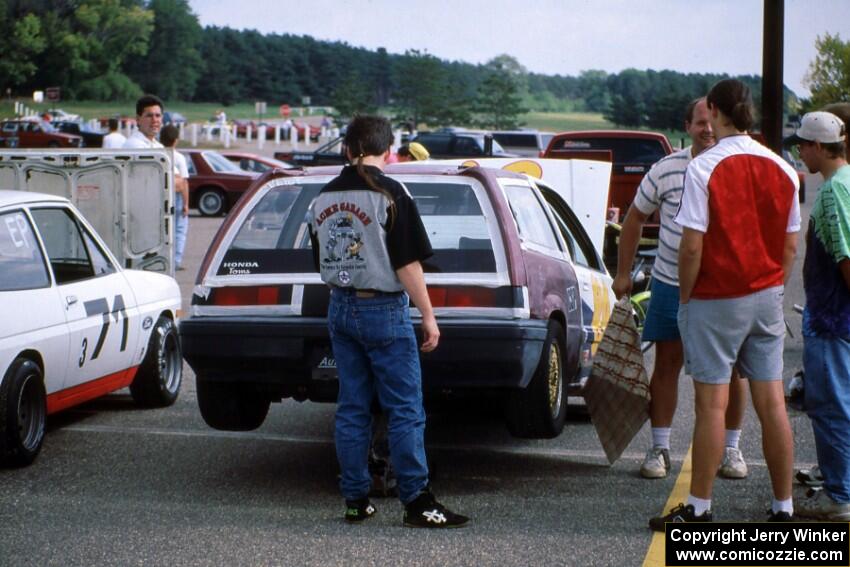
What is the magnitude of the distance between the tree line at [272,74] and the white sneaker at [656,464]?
30069mm

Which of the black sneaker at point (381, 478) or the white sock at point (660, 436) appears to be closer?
the black sneaker at point (381, 478)

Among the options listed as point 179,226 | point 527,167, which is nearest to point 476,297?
point 527,167

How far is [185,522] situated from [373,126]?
1.85 m

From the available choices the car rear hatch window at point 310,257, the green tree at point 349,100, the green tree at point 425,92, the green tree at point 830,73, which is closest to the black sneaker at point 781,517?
the car rear hatch window at point 310,257

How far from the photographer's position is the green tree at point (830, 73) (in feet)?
87.1

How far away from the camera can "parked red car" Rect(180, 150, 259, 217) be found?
32438 mm

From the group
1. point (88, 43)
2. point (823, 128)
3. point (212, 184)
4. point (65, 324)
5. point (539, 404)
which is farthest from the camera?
point (88, 43)

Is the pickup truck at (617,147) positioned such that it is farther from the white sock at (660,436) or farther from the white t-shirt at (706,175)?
the white t-shirt at (706,175)

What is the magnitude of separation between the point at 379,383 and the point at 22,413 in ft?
7.62

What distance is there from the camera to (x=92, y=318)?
808 centimetres

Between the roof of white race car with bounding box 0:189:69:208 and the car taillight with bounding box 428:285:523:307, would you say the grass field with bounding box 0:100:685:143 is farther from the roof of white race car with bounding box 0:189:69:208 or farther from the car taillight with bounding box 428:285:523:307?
the car taillight with bounding box 428:285:523:307

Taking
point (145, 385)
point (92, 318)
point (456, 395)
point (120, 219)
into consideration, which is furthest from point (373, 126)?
point (120, 219)

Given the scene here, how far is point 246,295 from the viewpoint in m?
6.70

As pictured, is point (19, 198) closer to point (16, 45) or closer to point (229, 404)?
point (229, 404)
